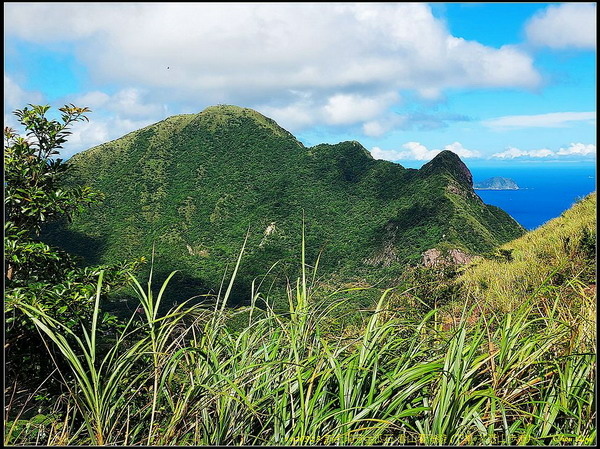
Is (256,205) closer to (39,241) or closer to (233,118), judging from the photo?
(233,118)

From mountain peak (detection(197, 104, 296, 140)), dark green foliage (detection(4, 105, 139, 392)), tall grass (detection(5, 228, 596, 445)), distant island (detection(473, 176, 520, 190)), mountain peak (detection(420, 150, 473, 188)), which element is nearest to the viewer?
tall grass (detection(5, 228, 596, 445))

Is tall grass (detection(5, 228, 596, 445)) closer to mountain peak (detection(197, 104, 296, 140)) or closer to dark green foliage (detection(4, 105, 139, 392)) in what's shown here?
dark green foliage (detection(4, 105, 139, 392))

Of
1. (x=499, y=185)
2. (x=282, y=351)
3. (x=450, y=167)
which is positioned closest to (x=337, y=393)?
(x=282, y=351)

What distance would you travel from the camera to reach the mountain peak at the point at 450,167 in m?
42.4

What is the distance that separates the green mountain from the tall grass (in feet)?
93.3

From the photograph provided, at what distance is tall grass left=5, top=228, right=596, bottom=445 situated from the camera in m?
1.61

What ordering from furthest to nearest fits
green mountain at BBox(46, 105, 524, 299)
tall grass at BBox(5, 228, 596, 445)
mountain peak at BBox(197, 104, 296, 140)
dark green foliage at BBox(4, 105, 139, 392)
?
mountain peak at BBox(197, 104, 296, 140) < green mountain at BBox(46, 105, 524, 299) < dark green foliage at BBox(4, 105, 139, 392) < tall grass at BBox(5, 228, 596, 445)

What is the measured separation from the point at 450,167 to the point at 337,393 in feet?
142

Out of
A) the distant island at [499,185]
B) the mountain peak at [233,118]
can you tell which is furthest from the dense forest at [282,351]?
the distant island at [499,185]

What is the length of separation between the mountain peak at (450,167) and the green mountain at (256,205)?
11 cm

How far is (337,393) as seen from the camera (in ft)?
5.76

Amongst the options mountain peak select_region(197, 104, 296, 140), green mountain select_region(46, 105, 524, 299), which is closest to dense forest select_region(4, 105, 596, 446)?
green mountain select_region(46, 105, 524, 299)

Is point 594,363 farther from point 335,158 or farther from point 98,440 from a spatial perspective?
point 335,158

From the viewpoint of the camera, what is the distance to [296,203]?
4669 cm
